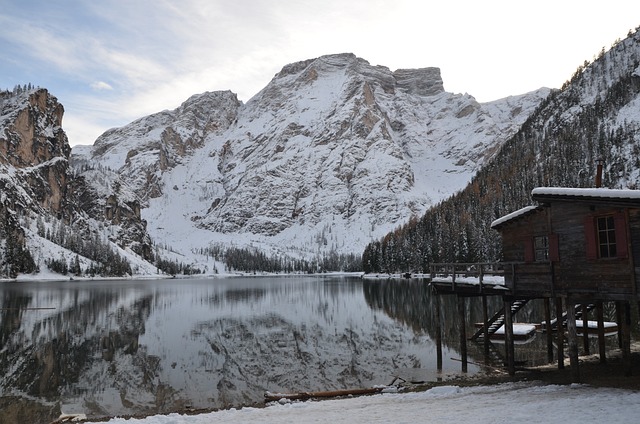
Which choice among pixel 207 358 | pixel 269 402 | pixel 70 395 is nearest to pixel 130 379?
pixel 70 395

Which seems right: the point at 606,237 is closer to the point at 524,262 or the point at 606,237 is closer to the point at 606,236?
the point at 606,236

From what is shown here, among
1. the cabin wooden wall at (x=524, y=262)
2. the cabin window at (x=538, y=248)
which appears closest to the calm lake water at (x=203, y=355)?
the cabin wooden wall at (x=524, y=262)

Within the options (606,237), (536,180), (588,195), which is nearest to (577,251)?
(606,237)

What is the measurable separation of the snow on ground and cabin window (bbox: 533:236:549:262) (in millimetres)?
6941

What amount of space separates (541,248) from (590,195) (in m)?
4.88

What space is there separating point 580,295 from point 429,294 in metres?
64.7

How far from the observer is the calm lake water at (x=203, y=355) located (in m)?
27.5

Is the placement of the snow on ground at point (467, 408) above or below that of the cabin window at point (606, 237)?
below

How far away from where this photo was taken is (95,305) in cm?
7975

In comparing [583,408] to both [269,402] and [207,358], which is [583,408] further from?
[207,358]

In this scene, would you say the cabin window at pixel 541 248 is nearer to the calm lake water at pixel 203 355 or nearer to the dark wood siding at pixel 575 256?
the dark wood siding at pixel 575 256

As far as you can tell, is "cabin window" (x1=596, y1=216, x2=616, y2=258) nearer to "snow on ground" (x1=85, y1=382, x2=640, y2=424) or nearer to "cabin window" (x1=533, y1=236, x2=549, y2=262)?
"cabin window" (x1=533, y1=236, x2=549, y2=262)

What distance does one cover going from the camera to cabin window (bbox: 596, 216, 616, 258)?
2181 centimetres

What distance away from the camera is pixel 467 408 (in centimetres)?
1762
